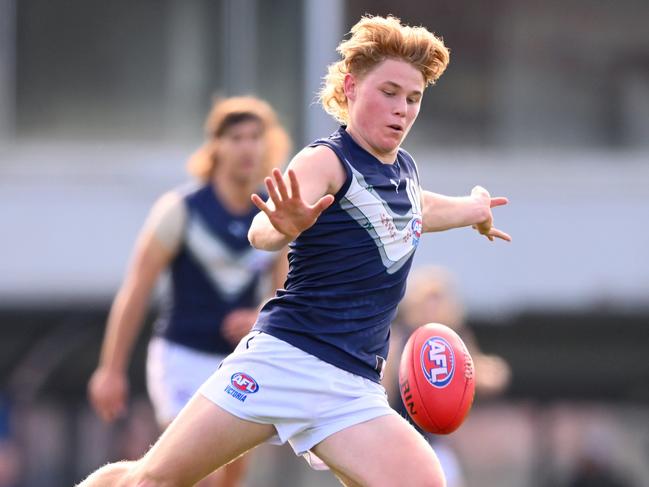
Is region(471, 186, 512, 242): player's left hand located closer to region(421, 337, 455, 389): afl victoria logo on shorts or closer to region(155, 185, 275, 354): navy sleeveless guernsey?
region(421, 337, 455, 389): afl victoria logo on shorts

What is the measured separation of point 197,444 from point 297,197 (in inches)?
39.1

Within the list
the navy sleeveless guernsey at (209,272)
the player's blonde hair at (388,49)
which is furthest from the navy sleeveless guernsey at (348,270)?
the navy sleeveless guernsey at (209,272)

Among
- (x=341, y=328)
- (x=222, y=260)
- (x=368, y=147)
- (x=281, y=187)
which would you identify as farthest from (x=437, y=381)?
(x=222, y=260)

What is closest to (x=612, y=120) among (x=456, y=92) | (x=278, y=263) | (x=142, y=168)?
(x=456, y=92)

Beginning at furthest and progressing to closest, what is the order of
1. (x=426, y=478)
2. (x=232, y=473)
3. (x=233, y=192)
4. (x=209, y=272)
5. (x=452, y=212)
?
(x=233, y=192)
(x=209, y=272)
(x=232, y=473)
(x=452, y=212)
(x=426, y=478)

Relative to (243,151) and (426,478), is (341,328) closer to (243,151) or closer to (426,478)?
(426,478)

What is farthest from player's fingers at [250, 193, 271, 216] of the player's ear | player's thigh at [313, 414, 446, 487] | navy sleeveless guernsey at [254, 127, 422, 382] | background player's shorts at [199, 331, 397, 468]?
player's thigh at [313, 414, 446, 487]

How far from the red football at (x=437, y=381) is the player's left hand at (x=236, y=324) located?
6.45 feet

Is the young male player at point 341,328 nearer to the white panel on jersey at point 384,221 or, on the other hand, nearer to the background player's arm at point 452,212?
the white panel on jersey at point 384,221

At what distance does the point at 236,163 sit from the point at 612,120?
9.48m

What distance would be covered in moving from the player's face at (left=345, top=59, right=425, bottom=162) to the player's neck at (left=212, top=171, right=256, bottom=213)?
247 cm

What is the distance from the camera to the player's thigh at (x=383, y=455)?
5012 millimetres

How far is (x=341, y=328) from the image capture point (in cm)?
518

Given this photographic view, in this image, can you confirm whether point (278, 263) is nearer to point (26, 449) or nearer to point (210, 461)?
point (210, 461)
